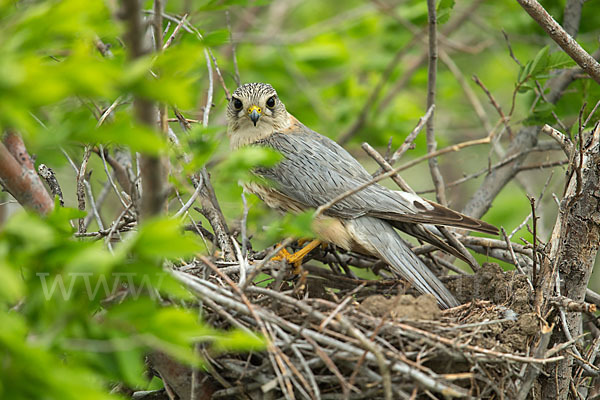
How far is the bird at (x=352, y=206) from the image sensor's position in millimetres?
3988

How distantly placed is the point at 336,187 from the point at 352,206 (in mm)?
181

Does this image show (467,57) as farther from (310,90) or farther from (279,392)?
(279,392)

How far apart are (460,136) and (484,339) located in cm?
480

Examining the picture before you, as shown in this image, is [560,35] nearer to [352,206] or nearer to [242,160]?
[352,206]

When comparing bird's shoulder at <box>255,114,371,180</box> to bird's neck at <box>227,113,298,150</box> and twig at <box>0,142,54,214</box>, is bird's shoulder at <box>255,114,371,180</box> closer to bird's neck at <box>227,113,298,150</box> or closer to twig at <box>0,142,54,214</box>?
bird's neck at <box>227,113,298,150</box>

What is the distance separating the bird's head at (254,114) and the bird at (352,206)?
30 mm

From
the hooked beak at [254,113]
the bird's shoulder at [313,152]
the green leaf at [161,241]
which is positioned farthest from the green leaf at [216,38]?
the green leaf at [161,241]

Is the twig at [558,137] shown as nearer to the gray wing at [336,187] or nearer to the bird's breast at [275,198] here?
the gray wing at [336,187]

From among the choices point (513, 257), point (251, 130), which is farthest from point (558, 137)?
point (251, 130)

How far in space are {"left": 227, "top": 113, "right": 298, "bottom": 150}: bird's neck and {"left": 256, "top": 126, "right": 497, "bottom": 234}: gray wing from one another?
39cm

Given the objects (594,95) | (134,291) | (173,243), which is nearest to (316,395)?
(134,291)

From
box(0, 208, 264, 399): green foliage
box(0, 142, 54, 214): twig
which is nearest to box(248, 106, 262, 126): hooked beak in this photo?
box(0, 142, 54, 214): twig

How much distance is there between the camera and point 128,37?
164 cm

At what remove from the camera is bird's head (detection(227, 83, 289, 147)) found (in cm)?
476
